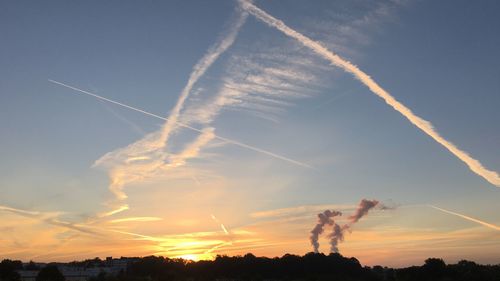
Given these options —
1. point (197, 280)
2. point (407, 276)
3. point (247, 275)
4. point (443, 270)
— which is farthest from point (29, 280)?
point (443, 270)

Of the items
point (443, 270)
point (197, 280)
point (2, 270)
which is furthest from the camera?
point (197, 280)

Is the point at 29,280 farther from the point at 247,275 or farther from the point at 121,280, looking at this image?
the point at 247,275

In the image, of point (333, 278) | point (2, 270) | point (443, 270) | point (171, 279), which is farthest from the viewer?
point (333, 278)

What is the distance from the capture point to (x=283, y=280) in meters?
195

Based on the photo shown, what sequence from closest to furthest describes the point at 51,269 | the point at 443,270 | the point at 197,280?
the point at 51,269 → the point at 443,270 → the point at 197,280

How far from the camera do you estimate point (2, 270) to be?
395 ft

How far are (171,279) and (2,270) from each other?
48.2 m

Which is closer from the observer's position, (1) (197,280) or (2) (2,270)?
(2) (2,270)

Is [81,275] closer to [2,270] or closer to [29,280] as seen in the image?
[29,280]

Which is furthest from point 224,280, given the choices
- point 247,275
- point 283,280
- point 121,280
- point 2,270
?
point 2,270

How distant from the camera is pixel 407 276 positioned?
16075cm

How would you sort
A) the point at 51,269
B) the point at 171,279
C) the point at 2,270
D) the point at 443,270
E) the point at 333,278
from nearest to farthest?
the point at 2,270
the point at 51,269
the point at 171,279
the point at 443,270
the point at 333,278

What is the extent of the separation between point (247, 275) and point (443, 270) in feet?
239

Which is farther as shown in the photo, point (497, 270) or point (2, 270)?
point (497, 270)
